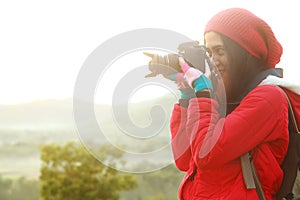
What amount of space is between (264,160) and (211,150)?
213 mm

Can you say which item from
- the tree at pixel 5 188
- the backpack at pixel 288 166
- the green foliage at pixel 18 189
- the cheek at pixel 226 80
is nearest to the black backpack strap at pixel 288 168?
the backpack at pixel 288 166

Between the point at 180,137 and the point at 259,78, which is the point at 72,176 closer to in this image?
the point at 180,137

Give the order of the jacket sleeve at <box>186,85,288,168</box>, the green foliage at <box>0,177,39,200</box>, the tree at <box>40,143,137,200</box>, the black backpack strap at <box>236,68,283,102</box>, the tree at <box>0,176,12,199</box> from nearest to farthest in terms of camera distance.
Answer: the jacket sleeve at <box>186,85,288,168</box>, the black backpack strap at <box>236,68,283,102</box>, the tree at <box>40,143,137,200</box>, the green foliage at <box>0,177,39,200</box>, the tree at <box>0,176,12,199</box>

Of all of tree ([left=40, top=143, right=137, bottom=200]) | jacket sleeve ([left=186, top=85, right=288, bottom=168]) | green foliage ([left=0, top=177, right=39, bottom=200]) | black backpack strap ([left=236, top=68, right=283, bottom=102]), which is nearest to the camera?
jacket sleeve ([left=186, top=85, right=288, bottom=168])

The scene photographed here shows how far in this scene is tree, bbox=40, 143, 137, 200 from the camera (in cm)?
1421

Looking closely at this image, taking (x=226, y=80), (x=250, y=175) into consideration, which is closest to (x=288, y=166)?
(x=250, y=175)

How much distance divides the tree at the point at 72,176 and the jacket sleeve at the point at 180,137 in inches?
477

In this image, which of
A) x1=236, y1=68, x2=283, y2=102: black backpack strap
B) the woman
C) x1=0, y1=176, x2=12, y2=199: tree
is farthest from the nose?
x1=0, y1=176, x2=12, y2=199: tree

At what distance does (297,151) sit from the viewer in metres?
2.02

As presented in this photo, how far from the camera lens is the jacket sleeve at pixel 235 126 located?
6.38ft

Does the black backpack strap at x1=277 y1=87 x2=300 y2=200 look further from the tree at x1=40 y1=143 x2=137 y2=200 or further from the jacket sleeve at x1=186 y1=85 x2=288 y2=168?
the tree at x1=40 y1=143 x2=137 y2=200

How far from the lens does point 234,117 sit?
6.42 feet

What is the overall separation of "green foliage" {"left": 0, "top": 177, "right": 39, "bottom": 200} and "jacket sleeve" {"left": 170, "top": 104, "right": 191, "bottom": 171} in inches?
595

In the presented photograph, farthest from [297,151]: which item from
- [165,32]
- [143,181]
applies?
[143,181]
